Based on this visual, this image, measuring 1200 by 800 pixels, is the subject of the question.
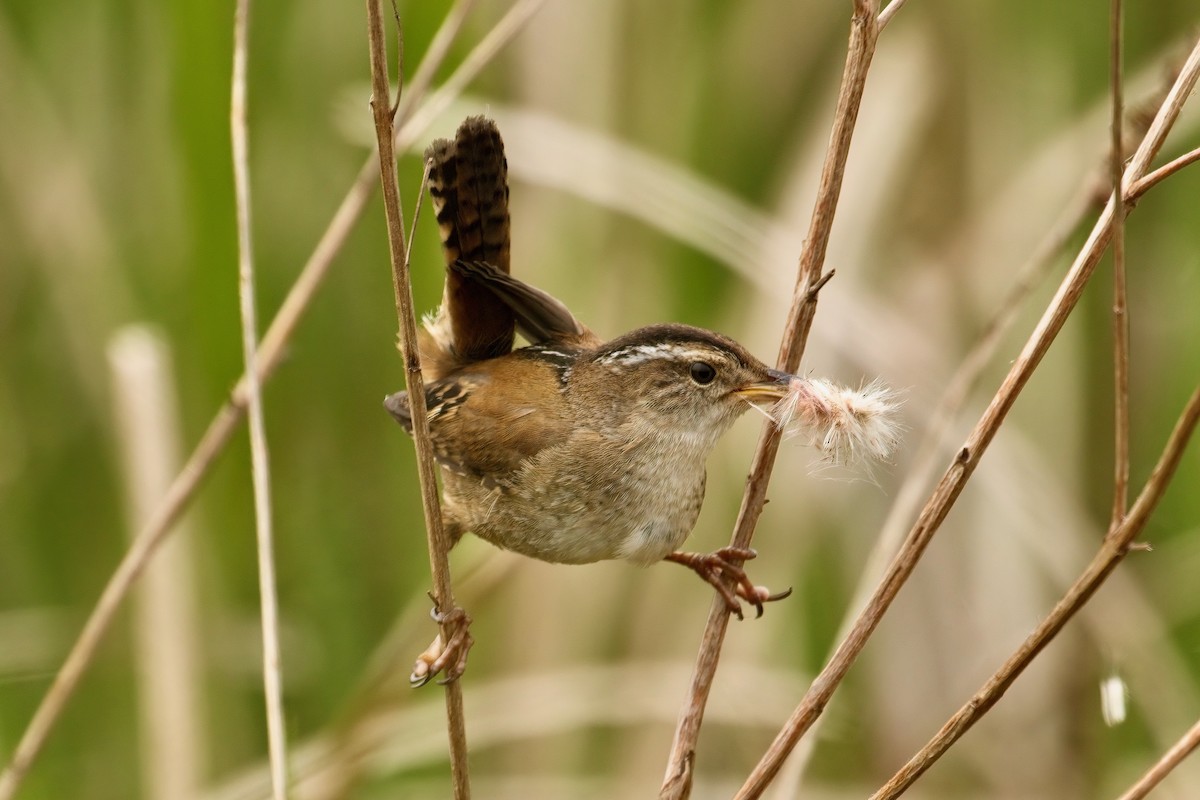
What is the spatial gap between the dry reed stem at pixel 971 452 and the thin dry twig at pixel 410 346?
0.38 metres

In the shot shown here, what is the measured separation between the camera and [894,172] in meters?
A: 3.05

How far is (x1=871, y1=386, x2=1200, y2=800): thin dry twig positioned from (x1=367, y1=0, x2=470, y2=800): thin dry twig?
54cm

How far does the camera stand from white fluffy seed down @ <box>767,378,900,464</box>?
6.00 feet

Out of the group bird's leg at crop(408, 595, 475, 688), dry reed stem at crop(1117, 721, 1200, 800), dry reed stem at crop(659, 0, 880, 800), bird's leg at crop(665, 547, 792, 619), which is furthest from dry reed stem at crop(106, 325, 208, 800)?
dry reed stem at crop(1117, 721, 1200, 800)

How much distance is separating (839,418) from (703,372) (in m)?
0.42

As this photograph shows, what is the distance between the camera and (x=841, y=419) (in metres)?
1.89

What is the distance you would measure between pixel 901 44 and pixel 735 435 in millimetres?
1026

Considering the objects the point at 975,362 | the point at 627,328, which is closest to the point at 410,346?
the point at 975,362

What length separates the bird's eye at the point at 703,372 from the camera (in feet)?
7.42

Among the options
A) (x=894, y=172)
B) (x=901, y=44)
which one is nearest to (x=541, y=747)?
(x=894, y=172)

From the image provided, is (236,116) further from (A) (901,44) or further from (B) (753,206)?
(A) (901,44)

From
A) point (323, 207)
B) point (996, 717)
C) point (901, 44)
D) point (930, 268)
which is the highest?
point (901, 44)

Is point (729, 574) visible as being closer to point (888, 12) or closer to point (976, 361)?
point (976, 361)

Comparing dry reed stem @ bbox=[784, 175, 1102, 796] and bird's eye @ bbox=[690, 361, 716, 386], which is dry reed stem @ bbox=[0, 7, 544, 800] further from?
dry reed stem @ bbox=[784, 175, 1102, 796]
